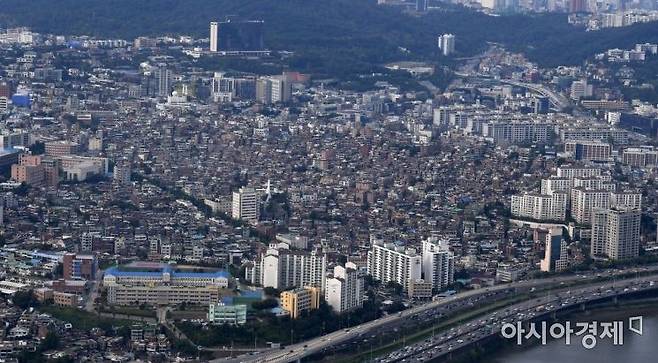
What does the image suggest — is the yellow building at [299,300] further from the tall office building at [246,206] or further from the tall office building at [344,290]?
the tall office building at [246,206]

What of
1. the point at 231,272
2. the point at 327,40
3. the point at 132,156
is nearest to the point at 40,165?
the point at 132,156

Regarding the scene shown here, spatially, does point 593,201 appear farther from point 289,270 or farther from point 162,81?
point 162,81

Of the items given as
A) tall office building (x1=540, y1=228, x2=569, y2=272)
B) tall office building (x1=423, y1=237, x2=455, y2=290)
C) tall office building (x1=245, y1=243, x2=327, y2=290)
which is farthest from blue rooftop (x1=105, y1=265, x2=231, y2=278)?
tall office building (x1=540, y1=228, x2=569, y2=272)

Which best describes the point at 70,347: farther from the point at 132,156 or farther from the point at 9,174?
the point at 132,156

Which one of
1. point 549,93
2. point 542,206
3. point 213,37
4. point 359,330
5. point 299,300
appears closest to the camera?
point 359,330

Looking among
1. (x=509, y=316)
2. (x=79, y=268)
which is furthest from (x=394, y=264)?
(x=79, y=268)
